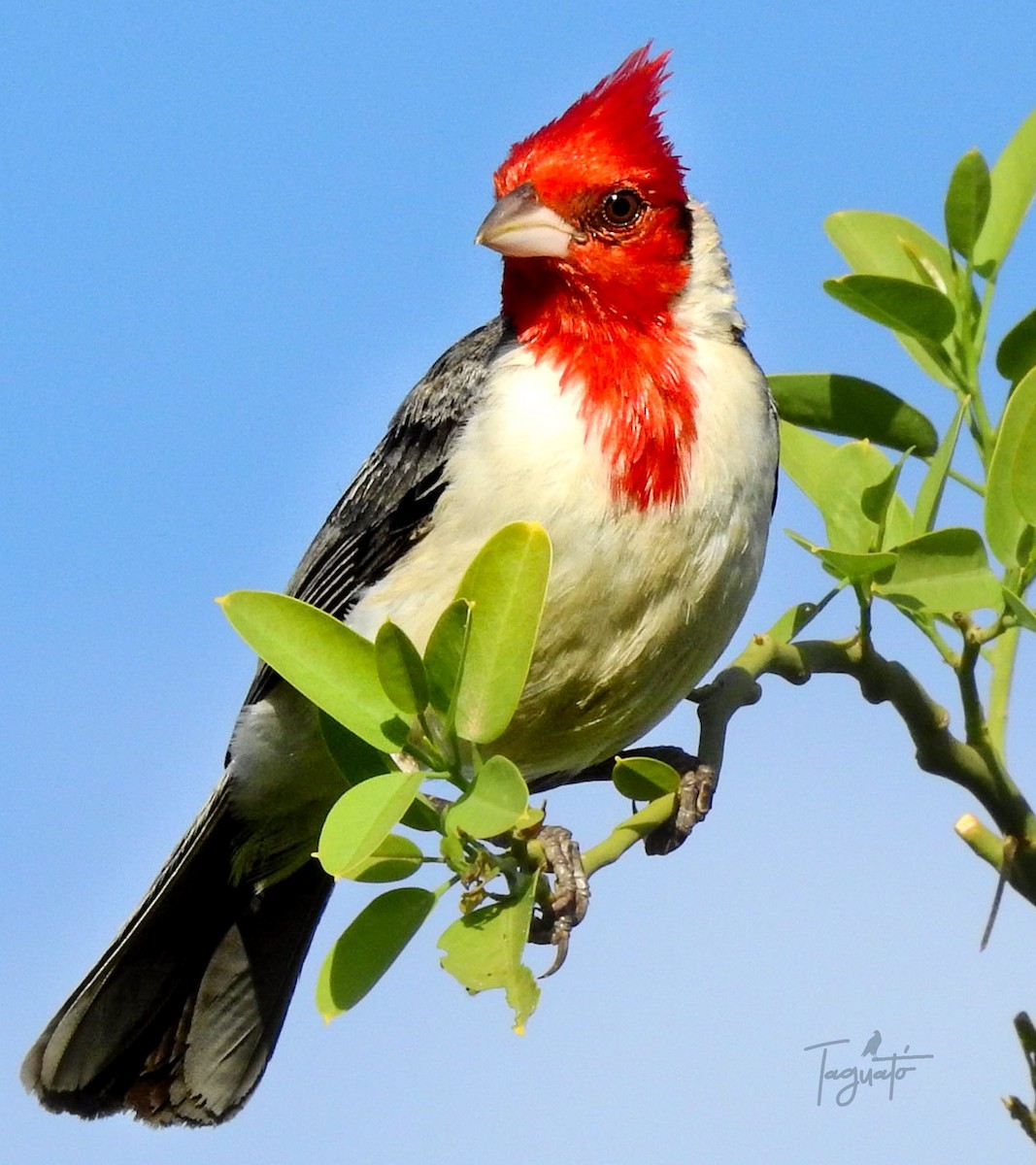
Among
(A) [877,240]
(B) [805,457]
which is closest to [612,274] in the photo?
(A) [877,240]

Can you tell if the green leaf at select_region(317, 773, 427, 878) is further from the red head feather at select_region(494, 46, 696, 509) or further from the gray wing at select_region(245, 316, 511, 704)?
the gray wing at select_region(245, 316, 511, 704)

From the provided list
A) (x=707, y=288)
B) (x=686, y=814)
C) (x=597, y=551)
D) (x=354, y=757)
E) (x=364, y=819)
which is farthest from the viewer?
(x=707, y=288)

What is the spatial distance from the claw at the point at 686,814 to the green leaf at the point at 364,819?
0.94m

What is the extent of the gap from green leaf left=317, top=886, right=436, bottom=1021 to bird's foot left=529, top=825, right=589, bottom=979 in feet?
0.67

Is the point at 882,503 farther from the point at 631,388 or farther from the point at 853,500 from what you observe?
the point at 631,388

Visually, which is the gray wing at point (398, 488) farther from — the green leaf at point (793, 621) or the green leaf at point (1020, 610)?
the green leaf at point (1020, 610)

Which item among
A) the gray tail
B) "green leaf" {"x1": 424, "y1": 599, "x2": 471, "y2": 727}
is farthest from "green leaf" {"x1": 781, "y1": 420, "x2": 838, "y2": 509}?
the gray tail

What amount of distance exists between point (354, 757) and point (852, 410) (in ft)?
3.88

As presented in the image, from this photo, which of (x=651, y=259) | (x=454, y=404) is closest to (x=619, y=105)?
(x=651, y=259)

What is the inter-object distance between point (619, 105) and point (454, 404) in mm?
816

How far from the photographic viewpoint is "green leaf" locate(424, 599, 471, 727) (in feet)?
6.88

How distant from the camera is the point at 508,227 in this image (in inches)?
148

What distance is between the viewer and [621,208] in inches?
156

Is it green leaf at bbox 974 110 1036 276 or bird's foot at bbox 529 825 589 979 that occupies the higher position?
green leaf at bbox 974 110 1036 276
